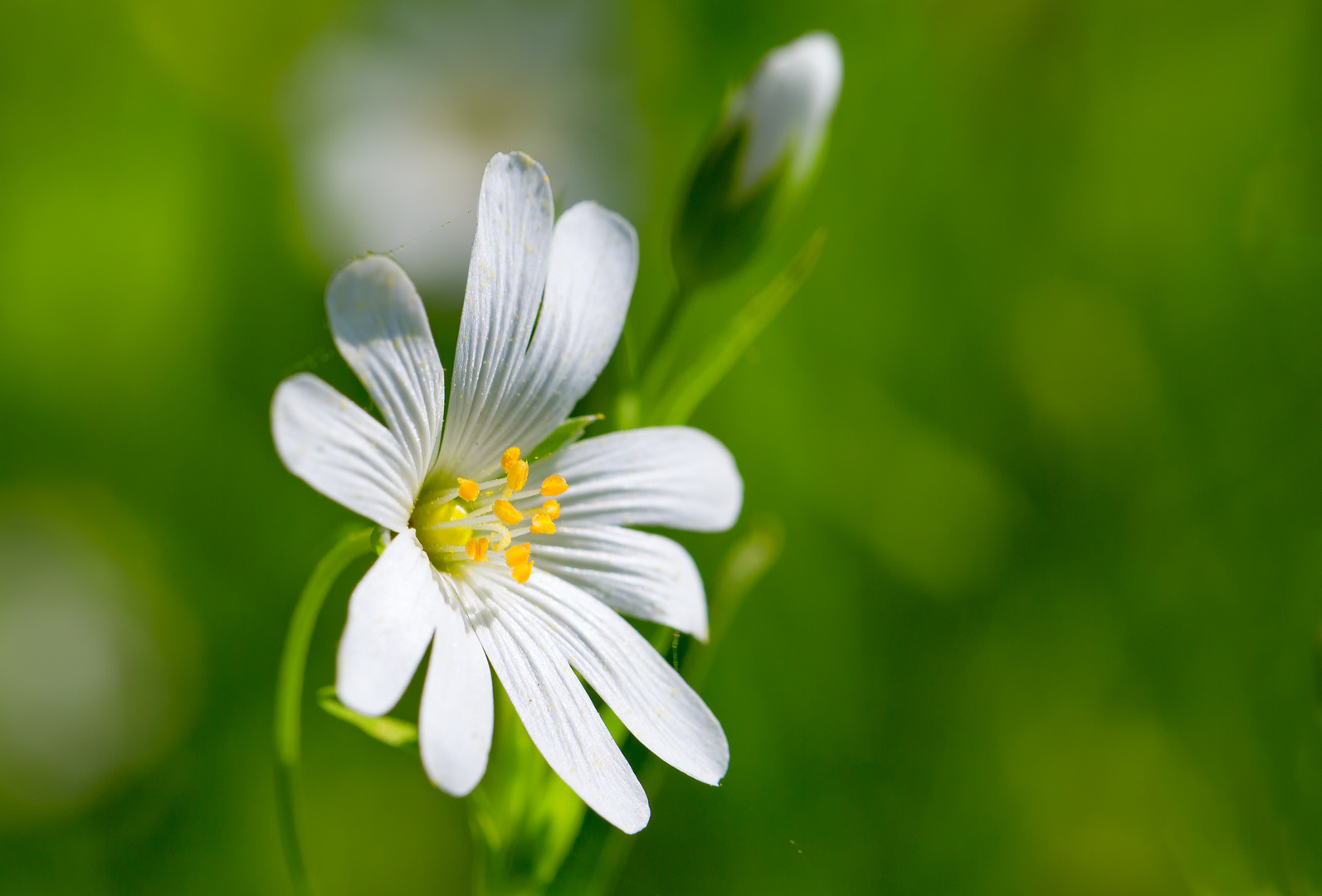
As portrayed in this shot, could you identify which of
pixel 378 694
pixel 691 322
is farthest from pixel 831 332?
pixel 378 694

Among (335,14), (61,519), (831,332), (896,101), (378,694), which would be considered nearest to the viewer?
(378,694)

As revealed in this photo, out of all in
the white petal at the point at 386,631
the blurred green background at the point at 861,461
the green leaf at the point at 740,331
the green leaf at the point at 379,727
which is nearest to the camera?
the white petal at the point at 386,631

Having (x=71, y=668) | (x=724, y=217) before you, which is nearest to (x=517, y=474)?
Answer: (x=724, y=217)

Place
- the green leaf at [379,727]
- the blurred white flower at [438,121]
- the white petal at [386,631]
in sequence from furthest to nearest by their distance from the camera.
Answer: the blurred white flower at [438,121] < the green leaf at [379,727] < the white petal at [386,631]

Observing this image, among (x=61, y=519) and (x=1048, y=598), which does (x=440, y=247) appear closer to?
(x=61, y=519)

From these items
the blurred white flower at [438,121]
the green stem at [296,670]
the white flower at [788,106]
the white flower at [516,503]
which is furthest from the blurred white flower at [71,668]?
the white flower at [788,106]

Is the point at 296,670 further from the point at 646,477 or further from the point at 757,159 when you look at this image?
the point at 757,159

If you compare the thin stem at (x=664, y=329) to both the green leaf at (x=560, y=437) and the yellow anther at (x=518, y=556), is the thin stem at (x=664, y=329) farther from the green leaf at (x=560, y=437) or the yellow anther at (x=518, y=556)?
the yellow anther at (x=518, y=556)
